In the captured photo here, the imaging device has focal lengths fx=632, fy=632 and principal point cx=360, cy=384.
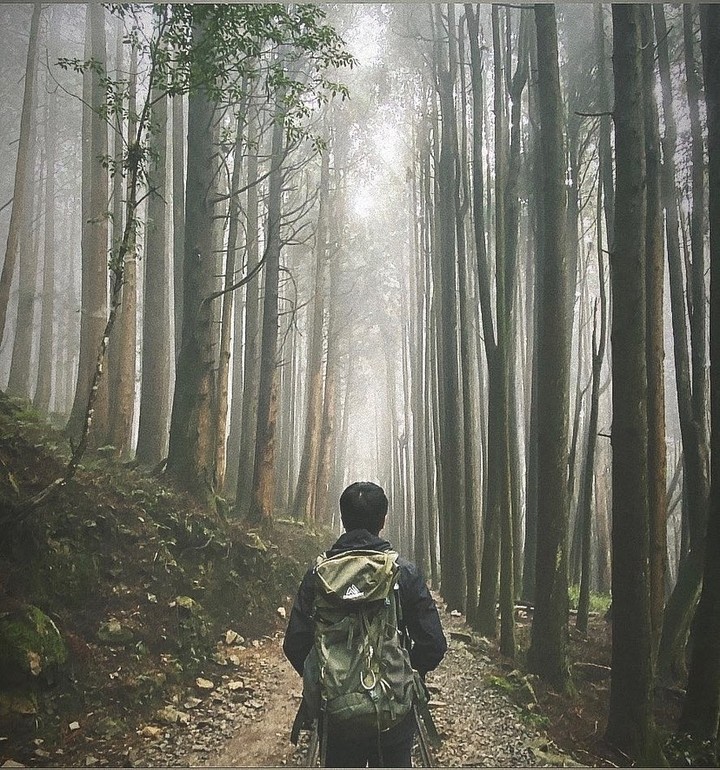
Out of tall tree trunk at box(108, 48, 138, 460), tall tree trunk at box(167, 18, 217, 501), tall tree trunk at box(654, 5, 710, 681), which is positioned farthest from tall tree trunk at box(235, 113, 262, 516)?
tall tree trunk at box(654, 5, 710, 681)

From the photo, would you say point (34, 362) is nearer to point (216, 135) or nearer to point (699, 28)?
point (216, 135)

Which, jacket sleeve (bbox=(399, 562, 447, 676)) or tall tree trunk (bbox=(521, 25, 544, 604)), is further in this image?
tall tree trunk (bbox=(521, 25, 544, 604))

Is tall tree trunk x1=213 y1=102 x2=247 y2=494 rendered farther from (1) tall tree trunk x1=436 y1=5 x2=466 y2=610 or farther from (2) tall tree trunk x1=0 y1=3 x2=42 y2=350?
(1) tall tree trunk x1=436 y1=5 x2=466 y2=610

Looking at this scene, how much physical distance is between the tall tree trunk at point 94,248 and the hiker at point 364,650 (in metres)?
2.46

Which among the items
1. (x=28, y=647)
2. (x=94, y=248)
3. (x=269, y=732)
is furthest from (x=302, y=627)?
(x=94, y=248)

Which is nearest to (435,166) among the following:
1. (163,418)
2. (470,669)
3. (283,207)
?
(283,207)

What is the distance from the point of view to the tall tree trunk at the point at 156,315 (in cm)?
416

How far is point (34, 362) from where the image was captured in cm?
426

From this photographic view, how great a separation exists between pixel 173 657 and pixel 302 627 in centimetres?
171

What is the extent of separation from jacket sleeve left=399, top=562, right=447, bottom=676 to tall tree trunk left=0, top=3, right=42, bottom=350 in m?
3.26

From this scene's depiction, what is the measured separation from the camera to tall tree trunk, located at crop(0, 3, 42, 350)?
3.92 m

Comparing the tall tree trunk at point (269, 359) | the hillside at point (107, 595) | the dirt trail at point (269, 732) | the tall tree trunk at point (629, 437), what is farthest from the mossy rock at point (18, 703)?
the tall tree trunk at point (629, 437)

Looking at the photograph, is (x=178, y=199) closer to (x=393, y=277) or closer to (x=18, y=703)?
(x=393, y=277)

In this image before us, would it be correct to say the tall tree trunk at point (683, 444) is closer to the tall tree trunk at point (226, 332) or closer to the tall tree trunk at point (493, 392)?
the tall tree trunk at point (493, 392)
